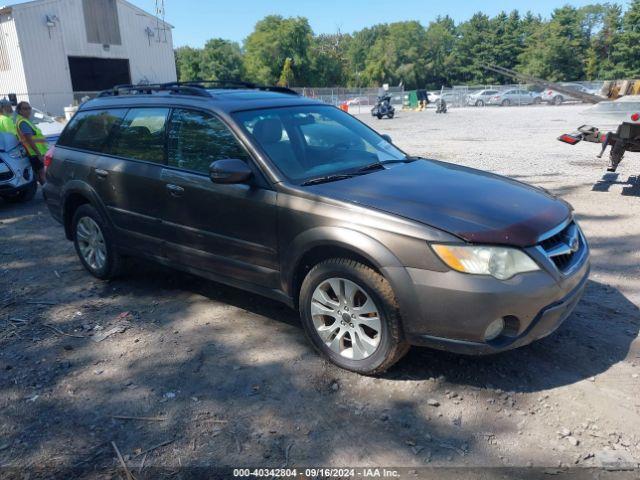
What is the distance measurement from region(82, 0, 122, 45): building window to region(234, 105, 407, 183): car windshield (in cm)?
3686

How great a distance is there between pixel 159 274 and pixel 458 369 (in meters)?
3.27

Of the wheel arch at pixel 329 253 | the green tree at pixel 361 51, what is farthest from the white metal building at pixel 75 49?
the green tree at pixel 361 51

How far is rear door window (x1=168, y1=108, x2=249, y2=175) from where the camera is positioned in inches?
153

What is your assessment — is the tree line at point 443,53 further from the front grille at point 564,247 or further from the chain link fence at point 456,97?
the front grille at point 564,247

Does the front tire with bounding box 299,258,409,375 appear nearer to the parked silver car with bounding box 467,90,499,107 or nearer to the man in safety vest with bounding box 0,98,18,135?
the man in safety vest with bounding box 0,98,18,135

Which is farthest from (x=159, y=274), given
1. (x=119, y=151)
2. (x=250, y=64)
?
(x=250, y=64)

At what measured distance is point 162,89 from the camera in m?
4.76

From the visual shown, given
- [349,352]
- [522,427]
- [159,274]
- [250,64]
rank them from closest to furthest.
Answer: [522,427] → [349,352] → [159,274] → [250,64]

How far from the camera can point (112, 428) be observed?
301 cm

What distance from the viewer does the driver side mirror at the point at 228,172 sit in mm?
3520

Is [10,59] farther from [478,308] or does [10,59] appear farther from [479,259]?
[478,308]

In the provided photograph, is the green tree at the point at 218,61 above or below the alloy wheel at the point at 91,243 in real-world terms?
above

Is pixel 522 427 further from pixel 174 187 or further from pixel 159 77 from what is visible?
pixel 159 77

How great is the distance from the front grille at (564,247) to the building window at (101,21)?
3868 centimetres
